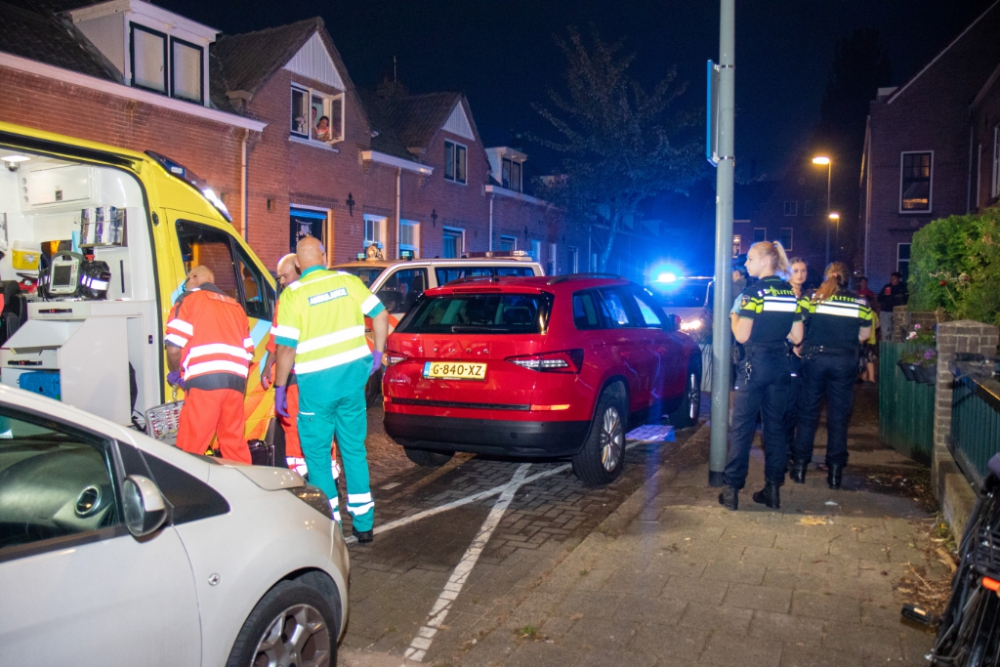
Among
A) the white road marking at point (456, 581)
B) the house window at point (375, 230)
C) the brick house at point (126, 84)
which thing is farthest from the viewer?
the house window at point (375, 230)

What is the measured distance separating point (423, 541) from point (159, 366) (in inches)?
92.2

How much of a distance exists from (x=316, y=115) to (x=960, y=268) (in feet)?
48.5

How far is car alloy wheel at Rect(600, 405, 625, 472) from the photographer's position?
260 inches

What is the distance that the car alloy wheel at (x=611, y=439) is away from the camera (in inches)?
260

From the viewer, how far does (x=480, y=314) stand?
6.70 metres

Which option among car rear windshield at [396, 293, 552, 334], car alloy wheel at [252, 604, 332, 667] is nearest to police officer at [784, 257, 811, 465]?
car rear windshield at [396, 293, 552, 334]

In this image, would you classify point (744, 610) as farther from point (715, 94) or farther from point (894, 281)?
point (894, 281)

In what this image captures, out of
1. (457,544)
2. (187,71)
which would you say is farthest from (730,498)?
(187,71)

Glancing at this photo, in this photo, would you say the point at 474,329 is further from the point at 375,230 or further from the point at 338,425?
the point at 375,230

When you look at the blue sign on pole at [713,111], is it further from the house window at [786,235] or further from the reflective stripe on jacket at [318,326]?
the house window at [786,235]

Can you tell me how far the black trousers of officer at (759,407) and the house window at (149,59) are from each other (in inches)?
494

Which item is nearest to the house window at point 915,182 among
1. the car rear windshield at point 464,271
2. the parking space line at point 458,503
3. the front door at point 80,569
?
the car rear windshield at point 464,271

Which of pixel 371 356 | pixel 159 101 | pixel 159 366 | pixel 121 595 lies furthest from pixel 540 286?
pixel 159 101

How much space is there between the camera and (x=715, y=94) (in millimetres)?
6344
